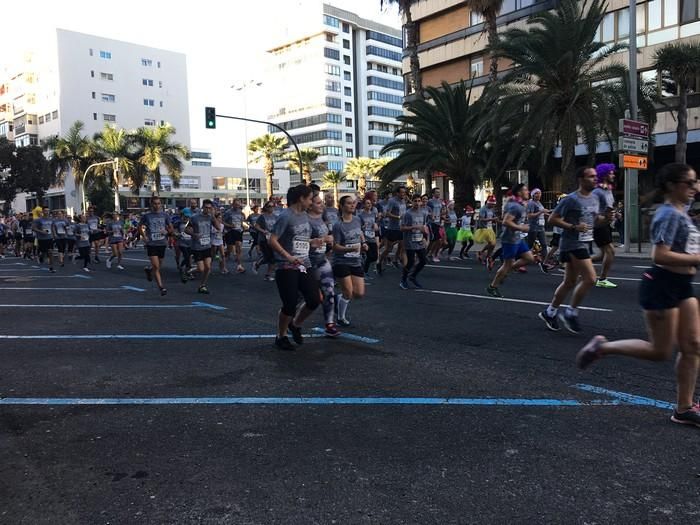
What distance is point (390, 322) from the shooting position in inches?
310

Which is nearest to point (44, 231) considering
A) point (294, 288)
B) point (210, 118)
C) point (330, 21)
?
point (210, 118)

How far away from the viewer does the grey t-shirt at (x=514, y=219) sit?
9344 millimetres

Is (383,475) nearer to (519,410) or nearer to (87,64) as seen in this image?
(519,410)

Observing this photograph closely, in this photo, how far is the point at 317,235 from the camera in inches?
268

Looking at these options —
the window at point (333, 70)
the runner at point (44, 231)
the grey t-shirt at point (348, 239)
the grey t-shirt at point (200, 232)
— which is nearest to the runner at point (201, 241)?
the grey t-shirt at point (200, 232)

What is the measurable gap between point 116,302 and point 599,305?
781 cm

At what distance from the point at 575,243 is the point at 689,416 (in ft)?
11.2

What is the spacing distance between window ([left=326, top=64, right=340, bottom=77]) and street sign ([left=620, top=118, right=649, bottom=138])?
84224mm

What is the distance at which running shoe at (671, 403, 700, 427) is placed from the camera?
152 inches

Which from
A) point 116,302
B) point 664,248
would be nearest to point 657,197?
point 664,248

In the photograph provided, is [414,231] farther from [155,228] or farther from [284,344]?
[284,344]

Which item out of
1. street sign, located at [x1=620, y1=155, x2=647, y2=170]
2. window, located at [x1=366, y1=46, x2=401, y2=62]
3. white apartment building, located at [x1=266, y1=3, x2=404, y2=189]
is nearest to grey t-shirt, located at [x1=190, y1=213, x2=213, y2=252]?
street sign, located at [x1=620, y1=155, x2=647, y2=170]

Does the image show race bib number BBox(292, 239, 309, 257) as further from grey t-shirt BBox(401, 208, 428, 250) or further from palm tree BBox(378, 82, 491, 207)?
palm tree BBox(378, 82, 491, 207)

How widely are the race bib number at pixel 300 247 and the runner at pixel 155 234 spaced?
5411 millimetres
